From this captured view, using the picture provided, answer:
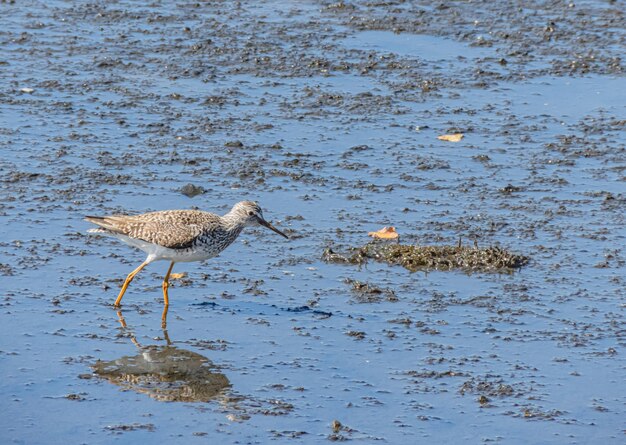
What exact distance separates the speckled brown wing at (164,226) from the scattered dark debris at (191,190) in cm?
170

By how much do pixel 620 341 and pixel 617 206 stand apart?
293 centimetres

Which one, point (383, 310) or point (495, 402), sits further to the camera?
point (383, 310)

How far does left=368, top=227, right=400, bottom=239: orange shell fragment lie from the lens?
11.5m

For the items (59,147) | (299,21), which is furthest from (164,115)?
(299,21)

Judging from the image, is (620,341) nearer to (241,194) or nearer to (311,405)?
(311,405)

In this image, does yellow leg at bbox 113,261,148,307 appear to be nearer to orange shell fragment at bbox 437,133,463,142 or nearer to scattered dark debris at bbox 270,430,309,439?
scattered dark debris at bbox 270,430,309,439

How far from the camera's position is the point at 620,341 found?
9.61 m

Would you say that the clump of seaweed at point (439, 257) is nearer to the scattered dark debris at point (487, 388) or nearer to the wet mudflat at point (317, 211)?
the wet mudflat at point (317, 211)

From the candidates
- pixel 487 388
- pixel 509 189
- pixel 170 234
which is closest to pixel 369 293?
pixel 170 234

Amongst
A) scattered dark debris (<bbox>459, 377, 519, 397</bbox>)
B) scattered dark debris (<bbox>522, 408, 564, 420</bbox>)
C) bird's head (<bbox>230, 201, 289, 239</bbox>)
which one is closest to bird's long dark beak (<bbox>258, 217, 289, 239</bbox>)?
bird's head (<bbox>230, 201, 289, 239</bbox>)

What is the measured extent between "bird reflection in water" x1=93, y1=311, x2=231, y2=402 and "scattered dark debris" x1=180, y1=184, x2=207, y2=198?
304 cm

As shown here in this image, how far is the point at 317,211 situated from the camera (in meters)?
12.1

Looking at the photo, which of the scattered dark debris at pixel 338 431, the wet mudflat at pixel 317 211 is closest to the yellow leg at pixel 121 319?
the wet mudflat at pixel 317 211

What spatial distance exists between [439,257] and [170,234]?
2.43 metres
